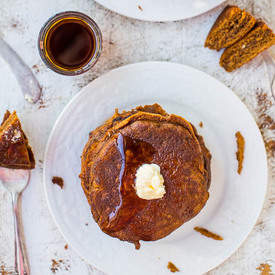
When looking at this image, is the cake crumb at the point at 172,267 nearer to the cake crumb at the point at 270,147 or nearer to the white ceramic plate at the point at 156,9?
the cake crumb at the point at 270,147

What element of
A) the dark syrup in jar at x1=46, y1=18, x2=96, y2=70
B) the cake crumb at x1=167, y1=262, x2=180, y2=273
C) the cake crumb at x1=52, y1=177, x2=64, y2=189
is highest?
the dark syrup in jar at x1=46, y1=18, x2=96, y2=70

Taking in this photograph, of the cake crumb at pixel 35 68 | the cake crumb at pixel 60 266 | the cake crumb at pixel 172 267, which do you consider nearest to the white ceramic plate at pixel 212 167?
the cake crumb at pixel 172 267

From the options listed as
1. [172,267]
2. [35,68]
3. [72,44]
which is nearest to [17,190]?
[35,68]

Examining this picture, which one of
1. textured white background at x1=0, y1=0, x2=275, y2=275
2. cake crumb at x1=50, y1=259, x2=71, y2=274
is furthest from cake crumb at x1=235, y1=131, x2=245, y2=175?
cake crumb at x1=50, y1=259, x2=71, y2=274

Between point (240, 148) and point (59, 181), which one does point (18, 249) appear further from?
point (240, 148)

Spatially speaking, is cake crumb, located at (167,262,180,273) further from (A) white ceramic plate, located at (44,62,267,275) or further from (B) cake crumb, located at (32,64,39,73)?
(B) cake crumb, located at (32,64,39,73)
